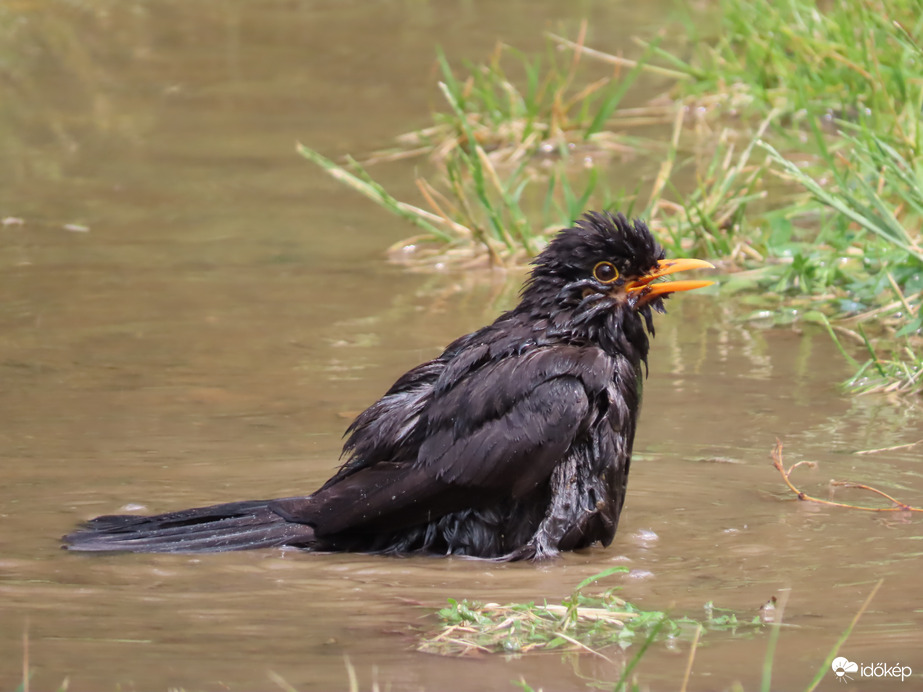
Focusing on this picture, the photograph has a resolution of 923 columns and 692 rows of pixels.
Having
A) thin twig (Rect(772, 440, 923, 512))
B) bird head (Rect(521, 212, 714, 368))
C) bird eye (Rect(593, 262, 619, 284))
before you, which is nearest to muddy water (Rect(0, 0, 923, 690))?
thin twig (Rect(772, 440, 923, 512))

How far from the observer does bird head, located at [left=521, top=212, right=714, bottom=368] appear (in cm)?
458

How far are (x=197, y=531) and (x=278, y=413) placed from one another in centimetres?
127

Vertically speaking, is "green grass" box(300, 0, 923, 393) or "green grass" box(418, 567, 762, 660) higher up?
"green grass" box(300, 0, 923, 393)

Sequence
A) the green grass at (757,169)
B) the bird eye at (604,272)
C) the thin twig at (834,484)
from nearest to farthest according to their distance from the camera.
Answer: the thin twig at (834,484) < the bird eye at (604,272) < the green grass at (757,169)

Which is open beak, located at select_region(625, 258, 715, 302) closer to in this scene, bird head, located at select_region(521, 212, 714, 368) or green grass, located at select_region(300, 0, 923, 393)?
bird head, located at select_region(521, 212, 714, 368)

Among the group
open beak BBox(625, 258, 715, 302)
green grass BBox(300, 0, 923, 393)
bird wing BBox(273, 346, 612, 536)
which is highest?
green grass BBox(300, 0, 923, 393)

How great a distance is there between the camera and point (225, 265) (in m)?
7.32

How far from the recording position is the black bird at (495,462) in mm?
4312

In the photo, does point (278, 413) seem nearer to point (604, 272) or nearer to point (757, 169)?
point (604, 272)

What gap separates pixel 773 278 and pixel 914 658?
389 centimetres

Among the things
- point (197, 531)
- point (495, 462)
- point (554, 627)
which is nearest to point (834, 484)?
point (495, 462)

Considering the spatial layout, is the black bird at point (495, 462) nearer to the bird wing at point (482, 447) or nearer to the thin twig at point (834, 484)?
the bird wing at point (482, 447)

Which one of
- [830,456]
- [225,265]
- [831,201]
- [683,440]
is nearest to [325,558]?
[683,440]

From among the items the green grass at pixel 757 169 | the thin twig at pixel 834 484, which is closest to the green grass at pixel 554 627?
the thin twig at pixel 834 484
